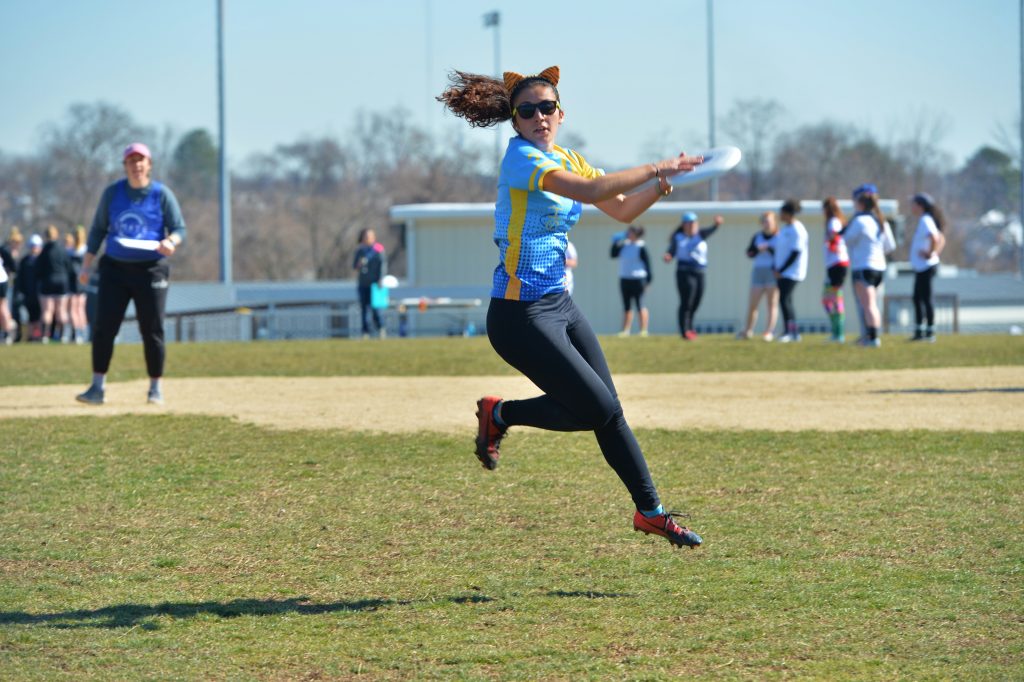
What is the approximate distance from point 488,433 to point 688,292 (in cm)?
1638

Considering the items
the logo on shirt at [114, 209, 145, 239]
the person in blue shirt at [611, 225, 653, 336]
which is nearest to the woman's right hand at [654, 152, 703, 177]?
the logo on shirt at [114, 209, 145, 239]

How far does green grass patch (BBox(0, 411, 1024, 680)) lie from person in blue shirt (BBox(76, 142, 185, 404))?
7.75 ft

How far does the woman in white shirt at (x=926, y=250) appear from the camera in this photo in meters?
18.7

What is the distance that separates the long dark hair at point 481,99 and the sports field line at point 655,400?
4.52m

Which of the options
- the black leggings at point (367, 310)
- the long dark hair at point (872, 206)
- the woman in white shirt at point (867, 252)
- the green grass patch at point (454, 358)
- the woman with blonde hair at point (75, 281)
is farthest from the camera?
the black leggings at point (367, 310)

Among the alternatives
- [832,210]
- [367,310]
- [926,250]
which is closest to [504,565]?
[926,250]

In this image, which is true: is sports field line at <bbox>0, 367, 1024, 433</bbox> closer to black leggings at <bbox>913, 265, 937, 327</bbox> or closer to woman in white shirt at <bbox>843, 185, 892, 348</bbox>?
woman in white shirt at <bbox>843, 185, 892, 348</bbox>

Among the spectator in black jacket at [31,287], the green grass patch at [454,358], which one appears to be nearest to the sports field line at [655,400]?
the green grass patch at [454,358]

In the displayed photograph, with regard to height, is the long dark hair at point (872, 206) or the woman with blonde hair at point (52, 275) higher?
the long dark hair at point (872, 206)

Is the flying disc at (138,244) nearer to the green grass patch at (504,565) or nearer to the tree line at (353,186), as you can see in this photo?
the green grass patch at (504,565)

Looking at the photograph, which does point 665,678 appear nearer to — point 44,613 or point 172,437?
point 44,613

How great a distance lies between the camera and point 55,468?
8266mm

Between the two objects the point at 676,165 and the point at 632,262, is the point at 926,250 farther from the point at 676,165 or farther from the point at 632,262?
the point at 676,165

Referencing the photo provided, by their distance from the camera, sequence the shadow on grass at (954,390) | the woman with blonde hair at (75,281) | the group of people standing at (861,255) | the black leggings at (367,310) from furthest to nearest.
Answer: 1. the black leggings at (367,310)
2. the woman with blonde hair at (75,281)
3. the group of people standing at (861,255)
4. the shadow on grass at (954,390)
